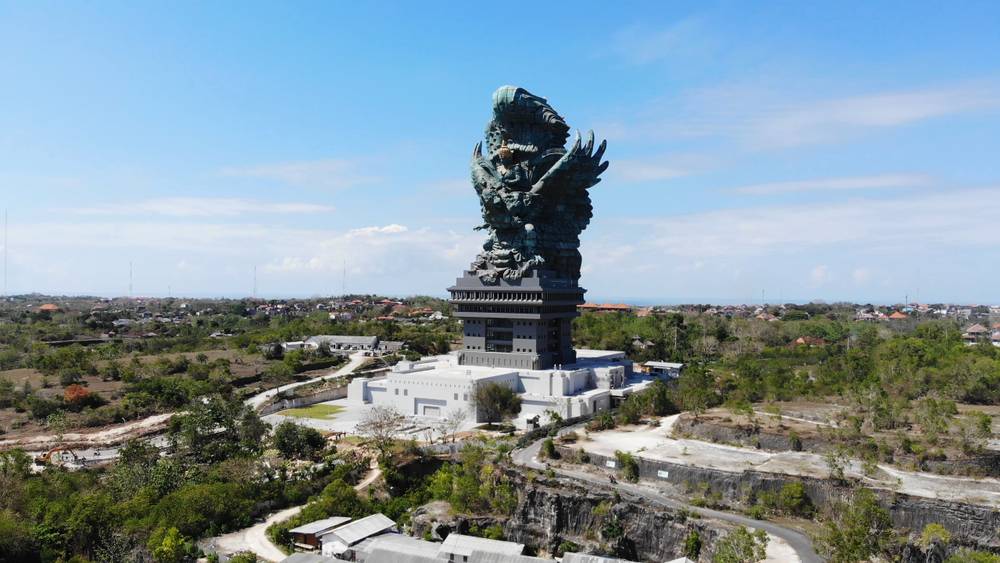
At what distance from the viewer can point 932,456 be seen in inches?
1736

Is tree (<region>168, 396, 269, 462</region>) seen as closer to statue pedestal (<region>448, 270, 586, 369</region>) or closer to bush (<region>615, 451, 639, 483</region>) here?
bush (<region>615, 451, 639, 483</region>)

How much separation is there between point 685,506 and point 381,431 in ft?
76.6

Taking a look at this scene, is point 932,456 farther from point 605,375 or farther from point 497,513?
point 605,375

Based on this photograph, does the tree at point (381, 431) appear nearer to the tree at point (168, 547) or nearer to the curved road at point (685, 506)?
the curved road at point (685, 506)

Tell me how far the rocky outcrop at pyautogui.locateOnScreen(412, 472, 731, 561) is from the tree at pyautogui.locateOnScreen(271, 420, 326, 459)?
14037mm

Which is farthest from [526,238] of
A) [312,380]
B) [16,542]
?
[16,542]

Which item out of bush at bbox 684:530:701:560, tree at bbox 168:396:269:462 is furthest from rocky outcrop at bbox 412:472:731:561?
tree at bbox 168:396:269:462

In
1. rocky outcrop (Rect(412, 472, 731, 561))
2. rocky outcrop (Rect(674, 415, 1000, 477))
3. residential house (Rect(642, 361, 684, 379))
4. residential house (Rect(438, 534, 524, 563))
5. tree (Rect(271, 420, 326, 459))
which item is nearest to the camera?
residential house (Rect(438, 534, 524, 563))

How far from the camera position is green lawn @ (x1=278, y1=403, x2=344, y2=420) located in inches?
2648

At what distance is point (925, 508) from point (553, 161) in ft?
164

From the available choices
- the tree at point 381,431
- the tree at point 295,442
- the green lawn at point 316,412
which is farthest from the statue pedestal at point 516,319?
the tree at point 295,442

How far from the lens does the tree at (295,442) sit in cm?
5181

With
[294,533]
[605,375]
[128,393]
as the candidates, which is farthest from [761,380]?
[128,393]

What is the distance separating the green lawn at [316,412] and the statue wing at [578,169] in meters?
30.7
